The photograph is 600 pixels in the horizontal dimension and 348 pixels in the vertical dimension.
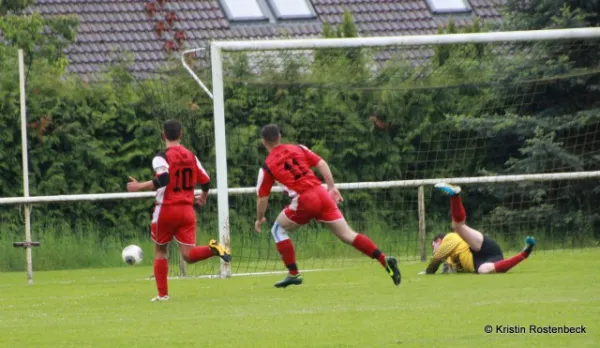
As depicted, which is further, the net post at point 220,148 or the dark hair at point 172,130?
the net post at point 220,148

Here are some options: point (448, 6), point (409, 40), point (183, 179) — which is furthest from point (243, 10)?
point (183, 179)

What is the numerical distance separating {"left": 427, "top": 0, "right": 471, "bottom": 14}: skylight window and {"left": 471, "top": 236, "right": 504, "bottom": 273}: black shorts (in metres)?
15.4

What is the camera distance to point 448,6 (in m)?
30.2

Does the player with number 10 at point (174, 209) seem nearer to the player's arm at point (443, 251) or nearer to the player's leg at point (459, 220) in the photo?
the player's leg at point (459, 220)

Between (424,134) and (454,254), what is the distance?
4.12 m

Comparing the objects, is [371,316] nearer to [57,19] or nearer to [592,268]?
[592,268]

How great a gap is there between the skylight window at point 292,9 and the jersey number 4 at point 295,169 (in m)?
15.7

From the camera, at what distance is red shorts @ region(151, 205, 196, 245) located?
12.5 meters

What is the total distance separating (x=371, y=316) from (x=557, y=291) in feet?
7.77

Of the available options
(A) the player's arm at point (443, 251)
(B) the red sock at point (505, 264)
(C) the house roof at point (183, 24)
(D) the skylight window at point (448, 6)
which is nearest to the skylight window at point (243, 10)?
(C) the house roof at point (183, 24)

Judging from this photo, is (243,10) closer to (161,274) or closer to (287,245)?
(287,245)

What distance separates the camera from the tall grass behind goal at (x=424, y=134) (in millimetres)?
17828

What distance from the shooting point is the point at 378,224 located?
18984 mm

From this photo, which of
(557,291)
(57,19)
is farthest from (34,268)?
(557,291)
